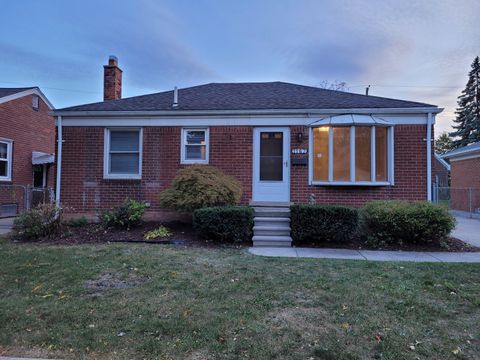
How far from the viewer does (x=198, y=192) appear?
8031 mm

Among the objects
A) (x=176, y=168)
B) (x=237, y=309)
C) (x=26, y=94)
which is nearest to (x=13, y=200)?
(x=26, y=94)

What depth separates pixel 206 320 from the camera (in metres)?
3.33

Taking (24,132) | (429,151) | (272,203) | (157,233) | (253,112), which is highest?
(24,132)

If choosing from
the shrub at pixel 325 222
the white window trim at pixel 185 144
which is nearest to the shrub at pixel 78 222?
the white window trim at pixel 185 144

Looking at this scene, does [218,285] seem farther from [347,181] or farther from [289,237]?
[347,181]

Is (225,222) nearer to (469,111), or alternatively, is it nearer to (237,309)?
(237,309)

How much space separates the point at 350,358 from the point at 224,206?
5.49 meters

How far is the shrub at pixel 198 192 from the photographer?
7949 mm

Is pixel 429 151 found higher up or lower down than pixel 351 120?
lower down

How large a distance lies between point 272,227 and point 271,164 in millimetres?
2383

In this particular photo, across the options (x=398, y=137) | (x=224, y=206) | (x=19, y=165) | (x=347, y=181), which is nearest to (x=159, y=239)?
(x=224, y=206)

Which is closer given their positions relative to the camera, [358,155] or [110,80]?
[358,155]

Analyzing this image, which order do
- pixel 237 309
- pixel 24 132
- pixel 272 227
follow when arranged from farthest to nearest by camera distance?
pixel 24 132
pixel 272 227
pixel 237 309

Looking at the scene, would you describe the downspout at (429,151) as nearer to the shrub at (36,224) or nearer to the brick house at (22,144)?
the shrub at (36,224)
